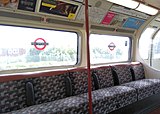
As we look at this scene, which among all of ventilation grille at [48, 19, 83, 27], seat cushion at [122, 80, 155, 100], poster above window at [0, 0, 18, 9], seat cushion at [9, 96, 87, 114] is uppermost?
poster above window at [0, 0, 18, 9]

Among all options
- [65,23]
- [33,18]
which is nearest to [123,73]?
[65,23]

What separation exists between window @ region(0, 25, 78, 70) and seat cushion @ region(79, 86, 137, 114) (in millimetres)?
862

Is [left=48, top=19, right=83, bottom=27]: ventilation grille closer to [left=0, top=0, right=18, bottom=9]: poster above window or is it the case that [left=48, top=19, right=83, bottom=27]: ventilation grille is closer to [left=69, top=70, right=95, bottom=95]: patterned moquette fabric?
[left=0, top=0, right=18, bottom=9]: poster above window

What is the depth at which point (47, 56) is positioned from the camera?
3105 millimetres

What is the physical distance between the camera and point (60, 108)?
7.40ft

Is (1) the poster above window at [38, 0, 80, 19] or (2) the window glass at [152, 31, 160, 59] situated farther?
(2) the window glass at [152, 31, 160, 59]

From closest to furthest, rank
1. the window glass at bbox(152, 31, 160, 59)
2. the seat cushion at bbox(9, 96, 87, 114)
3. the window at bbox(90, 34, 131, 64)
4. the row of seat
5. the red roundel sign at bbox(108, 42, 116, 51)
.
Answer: the seat cushion at bbox(9, 96, 87, 114) < the row of seat < the window at bbox(90, 34, 131, 64) < the red roundel sign at bbox(108, 42, 116, 51) < the window glass at bbox(152, 31, 160, 59)

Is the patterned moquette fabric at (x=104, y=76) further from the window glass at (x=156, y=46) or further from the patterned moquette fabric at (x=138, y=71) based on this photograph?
the window glass at (x=156, y=46)

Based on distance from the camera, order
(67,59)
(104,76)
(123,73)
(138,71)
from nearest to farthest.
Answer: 1. (67,59)
2. (104,76)
3. (123,73)
4. (138,71)

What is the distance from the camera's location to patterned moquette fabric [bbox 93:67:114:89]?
342cm

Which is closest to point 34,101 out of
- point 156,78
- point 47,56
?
point 47,56

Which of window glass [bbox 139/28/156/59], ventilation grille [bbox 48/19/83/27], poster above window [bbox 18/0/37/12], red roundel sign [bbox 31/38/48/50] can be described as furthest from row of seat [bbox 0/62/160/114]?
window glass [bbox 139/28/156/59]

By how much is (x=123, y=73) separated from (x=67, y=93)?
160 cm

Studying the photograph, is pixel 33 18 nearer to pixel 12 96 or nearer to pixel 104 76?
pixel 12 96
